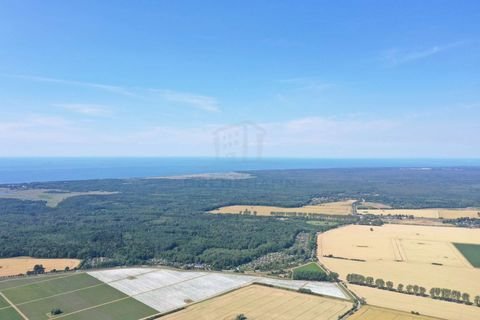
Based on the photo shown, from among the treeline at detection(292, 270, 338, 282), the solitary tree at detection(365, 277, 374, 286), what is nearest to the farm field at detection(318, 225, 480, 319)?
the treeline at detection(292, 270, 338, 282)

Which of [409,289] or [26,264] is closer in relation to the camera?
[409,289]

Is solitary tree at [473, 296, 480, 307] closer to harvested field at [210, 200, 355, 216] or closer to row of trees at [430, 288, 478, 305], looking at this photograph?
row of trees at [430, 288, 478, 305]

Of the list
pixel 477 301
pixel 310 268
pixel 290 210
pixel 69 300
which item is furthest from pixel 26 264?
pixel 290 210

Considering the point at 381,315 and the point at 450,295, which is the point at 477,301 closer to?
the point at 450,295

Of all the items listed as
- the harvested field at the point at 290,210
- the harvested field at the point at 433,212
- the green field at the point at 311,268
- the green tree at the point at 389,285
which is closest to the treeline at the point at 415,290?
the green tree at the point at 389,285

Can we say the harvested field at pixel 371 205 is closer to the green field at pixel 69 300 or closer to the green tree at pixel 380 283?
the green tree at pixel 380 283

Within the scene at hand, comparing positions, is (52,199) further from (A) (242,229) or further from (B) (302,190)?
(B) (302,190)

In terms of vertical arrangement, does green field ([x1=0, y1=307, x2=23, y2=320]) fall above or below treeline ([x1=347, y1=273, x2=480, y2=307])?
below
